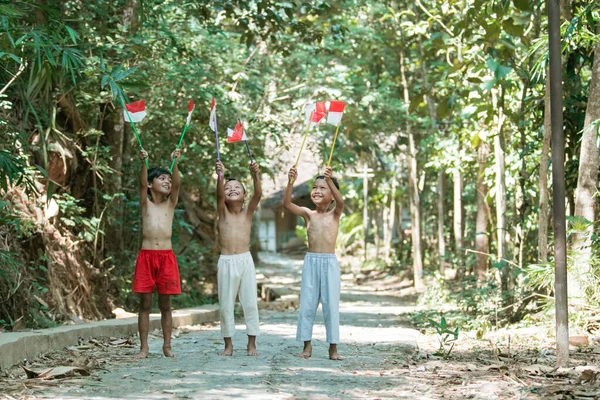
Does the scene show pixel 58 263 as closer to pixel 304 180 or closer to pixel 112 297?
pixel 112 297

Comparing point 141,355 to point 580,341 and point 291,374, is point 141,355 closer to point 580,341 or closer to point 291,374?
point 291,374

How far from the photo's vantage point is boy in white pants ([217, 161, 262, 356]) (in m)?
7.91

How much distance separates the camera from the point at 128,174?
12203mm

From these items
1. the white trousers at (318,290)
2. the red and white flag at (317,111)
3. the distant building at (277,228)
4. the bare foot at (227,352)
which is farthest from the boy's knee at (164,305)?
the distant building at (277,228)

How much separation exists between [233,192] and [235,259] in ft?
2.18

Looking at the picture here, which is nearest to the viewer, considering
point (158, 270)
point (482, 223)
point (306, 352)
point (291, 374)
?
point (291, 374)

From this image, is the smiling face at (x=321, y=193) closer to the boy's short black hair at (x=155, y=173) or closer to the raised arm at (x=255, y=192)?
the raised arm at (x=255, y=192)

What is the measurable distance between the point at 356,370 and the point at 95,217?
5.33 m

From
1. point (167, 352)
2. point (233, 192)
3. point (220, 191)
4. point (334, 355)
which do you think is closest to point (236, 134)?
point (233, 192)

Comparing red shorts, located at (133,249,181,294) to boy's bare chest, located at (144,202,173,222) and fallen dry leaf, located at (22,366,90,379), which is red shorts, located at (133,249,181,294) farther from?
fallen dry leaf, located at (22,366,90,379)

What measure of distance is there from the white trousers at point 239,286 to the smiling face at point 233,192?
0.56 m

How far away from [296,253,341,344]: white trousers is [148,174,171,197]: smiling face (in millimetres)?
1490

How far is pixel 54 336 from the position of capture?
7809 mm

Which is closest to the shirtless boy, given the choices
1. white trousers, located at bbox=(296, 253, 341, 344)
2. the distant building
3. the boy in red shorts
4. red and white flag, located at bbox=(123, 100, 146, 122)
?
white trousers, located at bbox=(296, 253, 341, 344)
